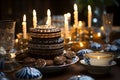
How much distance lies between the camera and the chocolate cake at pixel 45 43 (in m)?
1.44

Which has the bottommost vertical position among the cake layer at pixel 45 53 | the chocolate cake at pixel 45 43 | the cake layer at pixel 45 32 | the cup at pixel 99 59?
the cup at pixel 99 59

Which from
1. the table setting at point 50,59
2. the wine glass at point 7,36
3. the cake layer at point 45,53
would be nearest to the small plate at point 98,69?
the table setting at point 50,59

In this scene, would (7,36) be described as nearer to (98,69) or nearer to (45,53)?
(45,53)

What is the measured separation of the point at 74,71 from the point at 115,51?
0.30 m

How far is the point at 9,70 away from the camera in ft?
4.77

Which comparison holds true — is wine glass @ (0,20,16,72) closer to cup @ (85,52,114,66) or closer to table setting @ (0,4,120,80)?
table setting @ (0,4,120,80)

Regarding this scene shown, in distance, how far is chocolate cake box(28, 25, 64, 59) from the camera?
56.7 inches

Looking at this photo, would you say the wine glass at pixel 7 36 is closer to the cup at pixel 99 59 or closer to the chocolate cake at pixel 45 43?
the chocolate cake at pixel 45 43

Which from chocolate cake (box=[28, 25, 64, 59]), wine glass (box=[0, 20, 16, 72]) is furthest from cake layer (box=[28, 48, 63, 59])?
wine glass (box=[0, 20, 16, 72])

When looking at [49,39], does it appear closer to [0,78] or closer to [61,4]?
[0,78]

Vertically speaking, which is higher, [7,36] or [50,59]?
[7,36]

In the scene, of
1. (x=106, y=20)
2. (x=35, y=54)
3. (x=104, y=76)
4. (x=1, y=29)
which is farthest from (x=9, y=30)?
(x=106, y=20)

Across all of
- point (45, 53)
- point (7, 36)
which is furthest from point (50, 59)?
point (7, 36)

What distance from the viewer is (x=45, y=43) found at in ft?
4.71
